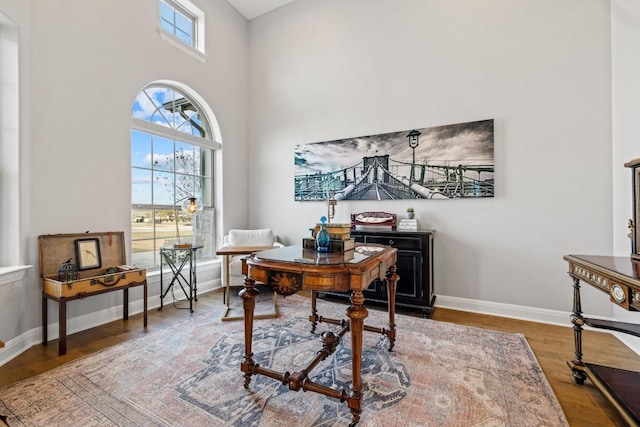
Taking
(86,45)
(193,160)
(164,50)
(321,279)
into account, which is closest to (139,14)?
(164,50)

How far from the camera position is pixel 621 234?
2.59 m

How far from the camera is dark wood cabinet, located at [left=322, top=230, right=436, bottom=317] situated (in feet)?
10.2

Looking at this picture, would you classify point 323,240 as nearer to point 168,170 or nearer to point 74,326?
point 74,326

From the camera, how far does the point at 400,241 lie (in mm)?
3207

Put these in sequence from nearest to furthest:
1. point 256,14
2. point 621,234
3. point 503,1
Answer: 1. point 621,234
2. point 503,1
3. point 256,14

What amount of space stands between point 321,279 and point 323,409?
2.56 feet

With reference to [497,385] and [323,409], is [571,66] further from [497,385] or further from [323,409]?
[323,409]

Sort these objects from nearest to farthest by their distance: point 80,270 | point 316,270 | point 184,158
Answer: point 316,270
point 80,270
point 184,158

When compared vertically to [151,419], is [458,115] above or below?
above

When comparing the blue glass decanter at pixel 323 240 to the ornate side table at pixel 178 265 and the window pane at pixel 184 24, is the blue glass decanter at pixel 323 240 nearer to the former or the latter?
the ornate side table at pixel 178 265

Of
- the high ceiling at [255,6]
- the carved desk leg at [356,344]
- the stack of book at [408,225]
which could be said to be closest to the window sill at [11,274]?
the carved desk leg at [356,344]

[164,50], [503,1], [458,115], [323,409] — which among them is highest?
[503,1]

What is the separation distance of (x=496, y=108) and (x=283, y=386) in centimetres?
349

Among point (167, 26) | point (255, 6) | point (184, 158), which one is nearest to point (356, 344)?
point (184, 158)
